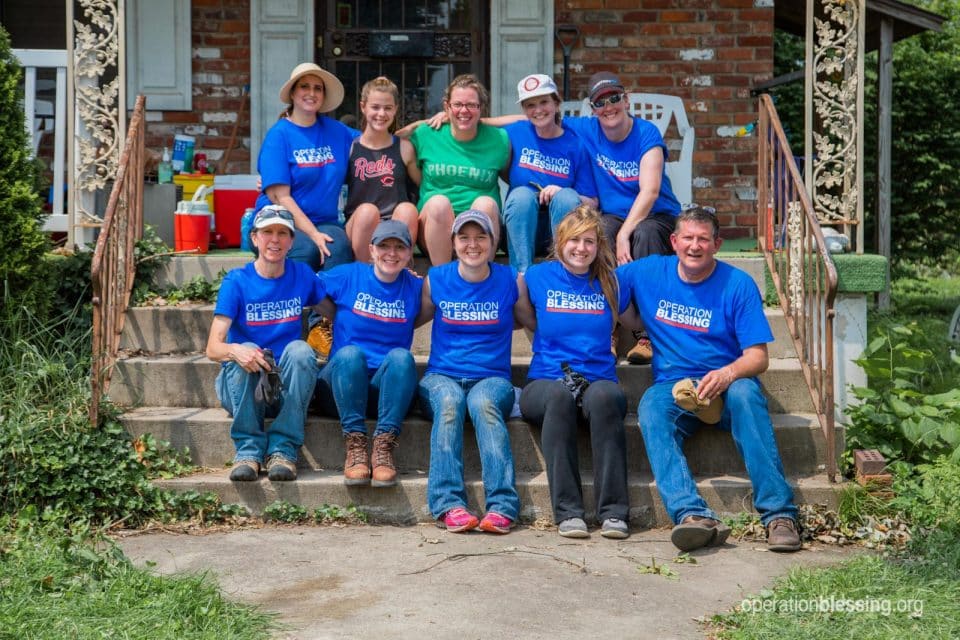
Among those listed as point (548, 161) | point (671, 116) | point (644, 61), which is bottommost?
point (548, 161)

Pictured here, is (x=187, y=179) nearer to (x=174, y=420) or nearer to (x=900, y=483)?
(x=174, y=420)

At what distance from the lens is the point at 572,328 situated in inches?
191

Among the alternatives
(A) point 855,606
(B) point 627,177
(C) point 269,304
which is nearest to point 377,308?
(C) point 269,304

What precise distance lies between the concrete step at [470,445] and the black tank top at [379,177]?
4.02 feet

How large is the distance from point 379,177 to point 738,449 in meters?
2.24

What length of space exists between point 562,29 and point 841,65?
2451mm

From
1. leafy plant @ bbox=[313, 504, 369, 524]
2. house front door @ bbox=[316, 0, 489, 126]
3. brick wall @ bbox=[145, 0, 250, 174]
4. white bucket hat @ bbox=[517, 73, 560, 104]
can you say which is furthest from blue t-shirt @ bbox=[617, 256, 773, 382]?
brick wall @ bbox=[145, 0, 250, 174]

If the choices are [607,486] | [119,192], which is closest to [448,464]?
Result: [607,486]

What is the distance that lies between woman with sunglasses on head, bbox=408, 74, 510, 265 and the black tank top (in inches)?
4.3

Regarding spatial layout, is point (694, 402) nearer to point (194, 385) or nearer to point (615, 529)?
point (615, 529)

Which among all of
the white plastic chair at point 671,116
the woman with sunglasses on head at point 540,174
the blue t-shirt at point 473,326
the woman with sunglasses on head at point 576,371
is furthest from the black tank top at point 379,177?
the white plastic chair at point 671,116

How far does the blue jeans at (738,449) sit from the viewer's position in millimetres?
4453

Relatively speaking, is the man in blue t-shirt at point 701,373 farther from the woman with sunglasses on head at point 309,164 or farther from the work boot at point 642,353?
the woman with sunglasses on head at point 309,164

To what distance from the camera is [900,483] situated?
472 centimetres
